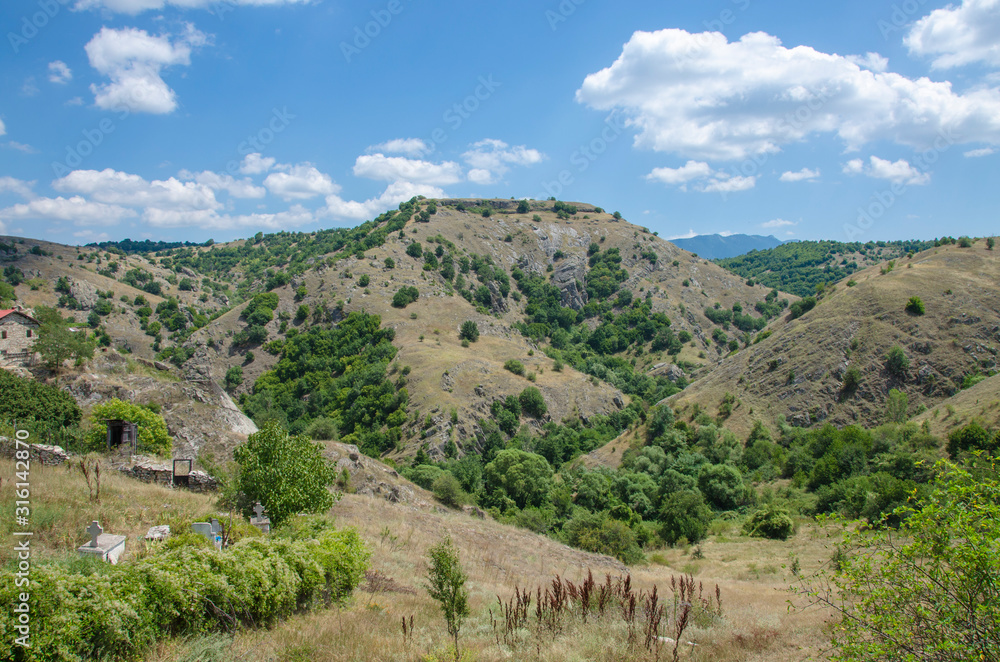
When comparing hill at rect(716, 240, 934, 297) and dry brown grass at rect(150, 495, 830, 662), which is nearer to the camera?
dry brown grass at rect(150, 495, 830, 662)

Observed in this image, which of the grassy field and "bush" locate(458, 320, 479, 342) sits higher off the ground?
"bush" locate(458, 320, 479, 342)

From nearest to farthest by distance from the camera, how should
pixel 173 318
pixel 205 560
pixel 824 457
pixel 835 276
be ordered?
pixel 205 560 < pixel 824 457 < pixel 173 318 < pixel 835 276

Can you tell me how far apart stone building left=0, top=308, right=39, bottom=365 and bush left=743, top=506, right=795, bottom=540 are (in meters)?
39.6

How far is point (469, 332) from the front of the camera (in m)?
69.2

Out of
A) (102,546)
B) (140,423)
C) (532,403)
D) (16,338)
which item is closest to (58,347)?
(16,338)

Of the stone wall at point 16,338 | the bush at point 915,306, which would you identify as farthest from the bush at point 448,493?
the bush at point 915,306

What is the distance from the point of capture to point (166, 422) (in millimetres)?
24016

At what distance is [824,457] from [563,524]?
1957 cm

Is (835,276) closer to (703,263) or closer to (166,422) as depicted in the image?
(703,263)

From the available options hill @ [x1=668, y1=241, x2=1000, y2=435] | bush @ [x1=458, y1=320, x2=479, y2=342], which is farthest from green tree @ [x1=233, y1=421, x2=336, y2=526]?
bush @ [x1=458, y1=320, x2=479, y2=342]

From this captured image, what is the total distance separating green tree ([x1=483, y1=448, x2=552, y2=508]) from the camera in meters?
36.6

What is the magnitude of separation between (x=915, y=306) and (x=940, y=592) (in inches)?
2178

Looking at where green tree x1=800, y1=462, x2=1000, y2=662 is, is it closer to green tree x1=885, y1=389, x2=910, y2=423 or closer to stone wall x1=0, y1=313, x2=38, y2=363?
stone wall x1=0, y1=313, x2=38, y2=363

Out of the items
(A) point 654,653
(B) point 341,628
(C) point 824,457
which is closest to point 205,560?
(B) point 341,628
